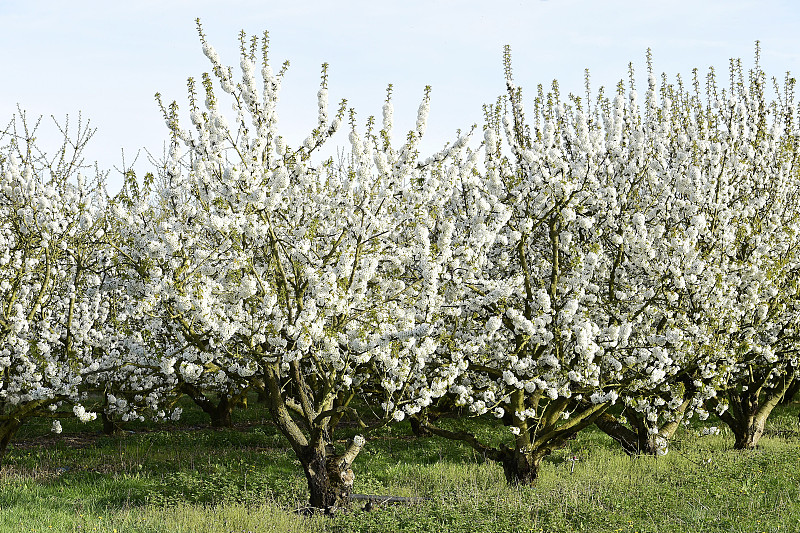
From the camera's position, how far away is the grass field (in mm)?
7988

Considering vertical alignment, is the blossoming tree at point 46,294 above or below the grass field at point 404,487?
above

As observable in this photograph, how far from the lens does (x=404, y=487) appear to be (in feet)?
34.1

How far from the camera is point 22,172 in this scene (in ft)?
37.9

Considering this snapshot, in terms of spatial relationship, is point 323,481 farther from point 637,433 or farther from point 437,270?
point 637,433

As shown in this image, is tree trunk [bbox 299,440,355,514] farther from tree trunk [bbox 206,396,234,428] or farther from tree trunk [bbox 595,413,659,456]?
tree trunk [bbox 206,396,234,428]

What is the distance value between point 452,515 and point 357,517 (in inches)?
47.5

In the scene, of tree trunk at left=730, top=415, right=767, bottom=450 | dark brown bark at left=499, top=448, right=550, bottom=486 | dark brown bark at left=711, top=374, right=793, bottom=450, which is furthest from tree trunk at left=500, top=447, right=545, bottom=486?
tree trunk at left=730, top=415, right=767, bottom=450

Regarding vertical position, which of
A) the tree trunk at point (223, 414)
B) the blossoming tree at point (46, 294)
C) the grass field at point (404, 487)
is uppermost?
the blossoming tree at point (46, 294)

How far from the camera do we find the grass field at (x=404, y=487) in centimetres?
799

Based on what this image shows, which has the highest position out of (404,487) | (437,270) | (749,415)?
(437,270)

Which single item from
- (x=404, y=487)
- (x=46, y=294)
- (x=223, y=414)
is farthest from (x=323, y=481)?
(x=223, y=414)

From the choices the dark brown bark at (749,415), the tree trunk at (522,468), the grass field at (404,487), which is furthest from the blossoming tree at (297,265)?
the dark brown bark at (749,415)

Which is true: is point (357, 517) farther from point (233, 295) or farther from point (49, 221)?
point (49, 221)

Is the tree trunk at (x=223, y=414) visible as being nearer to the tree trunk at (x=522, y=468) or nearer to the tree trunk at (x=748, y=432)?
the tree trunk at (x=522, y=468)
